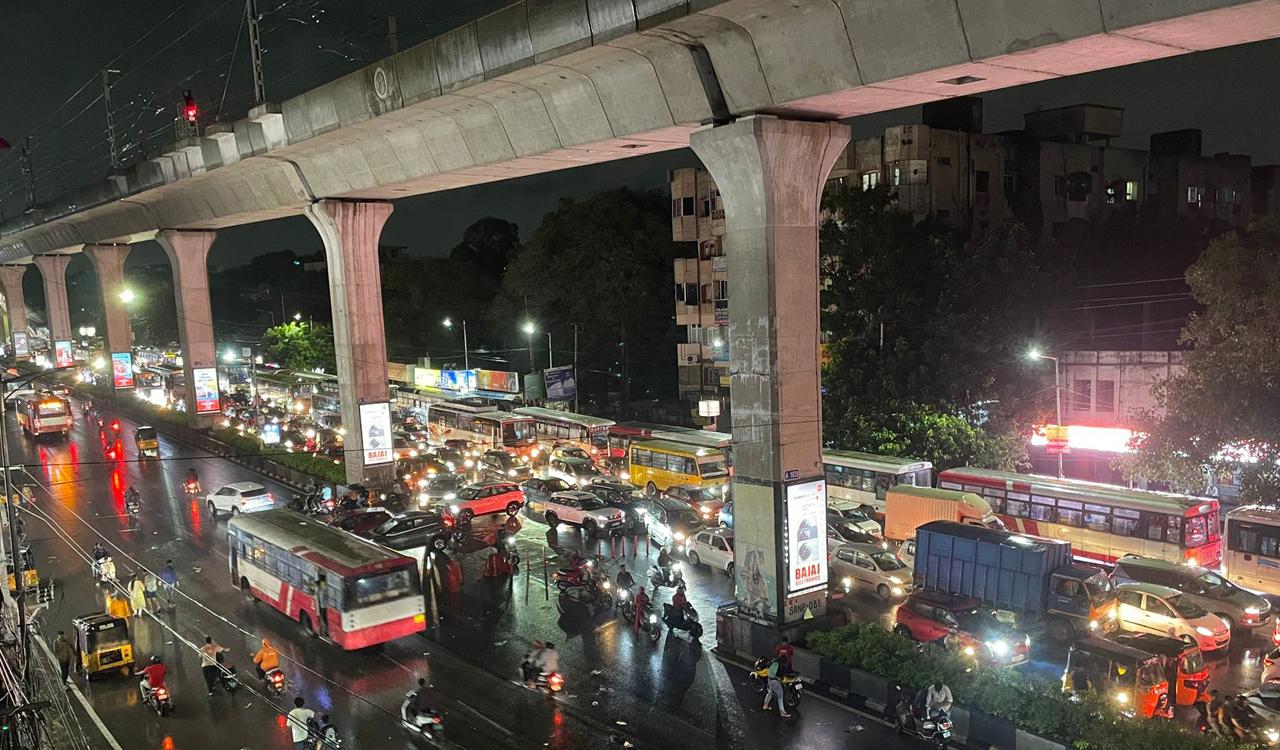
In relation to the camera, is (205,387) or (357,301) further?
(205,387)

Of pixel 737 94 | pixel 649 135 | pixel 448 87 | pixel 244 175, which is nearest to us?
pixel 737 94

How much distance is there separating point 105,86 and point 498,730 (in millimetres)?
41960

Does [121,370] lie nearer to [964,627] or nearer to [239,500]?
[239,500]

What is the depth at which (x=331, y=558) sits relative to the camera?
1775 centimetres

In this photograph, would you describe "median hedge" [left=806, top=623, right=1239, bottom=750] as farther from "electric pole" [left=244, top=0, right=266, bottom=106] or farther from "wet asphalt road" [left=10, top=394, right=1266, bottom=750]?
"electric pole" [left=244, top=0, right=266, bottom=106]

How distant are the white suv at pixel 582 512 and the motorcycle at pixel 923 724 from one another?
13697 mm

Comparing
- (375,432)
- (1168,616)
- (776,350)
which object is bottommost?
(1168,616)

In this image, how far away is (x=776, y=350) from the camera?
16031mm

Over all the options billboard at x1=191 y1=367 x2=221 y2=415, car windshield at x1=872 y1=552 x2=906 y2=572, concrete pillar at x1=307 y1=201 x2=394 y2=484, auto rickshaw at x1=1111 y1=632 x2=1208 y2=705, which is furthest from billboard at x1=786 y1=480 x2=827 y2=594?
billboard at x1=191 y1=367 x2=221 y2=415

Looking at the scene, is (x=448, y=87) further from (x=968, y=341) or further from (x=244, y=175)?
(x=968, y=341)

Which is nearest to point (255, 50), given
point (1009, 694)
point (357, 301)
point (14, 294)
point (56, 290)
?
point (357, 301)

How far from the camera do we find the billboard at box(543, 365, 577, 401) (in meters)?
44.4

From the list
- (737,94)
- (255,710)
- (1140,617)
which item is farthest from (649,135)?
(1140,617)

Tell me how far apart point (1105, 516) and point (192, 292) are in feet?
133
